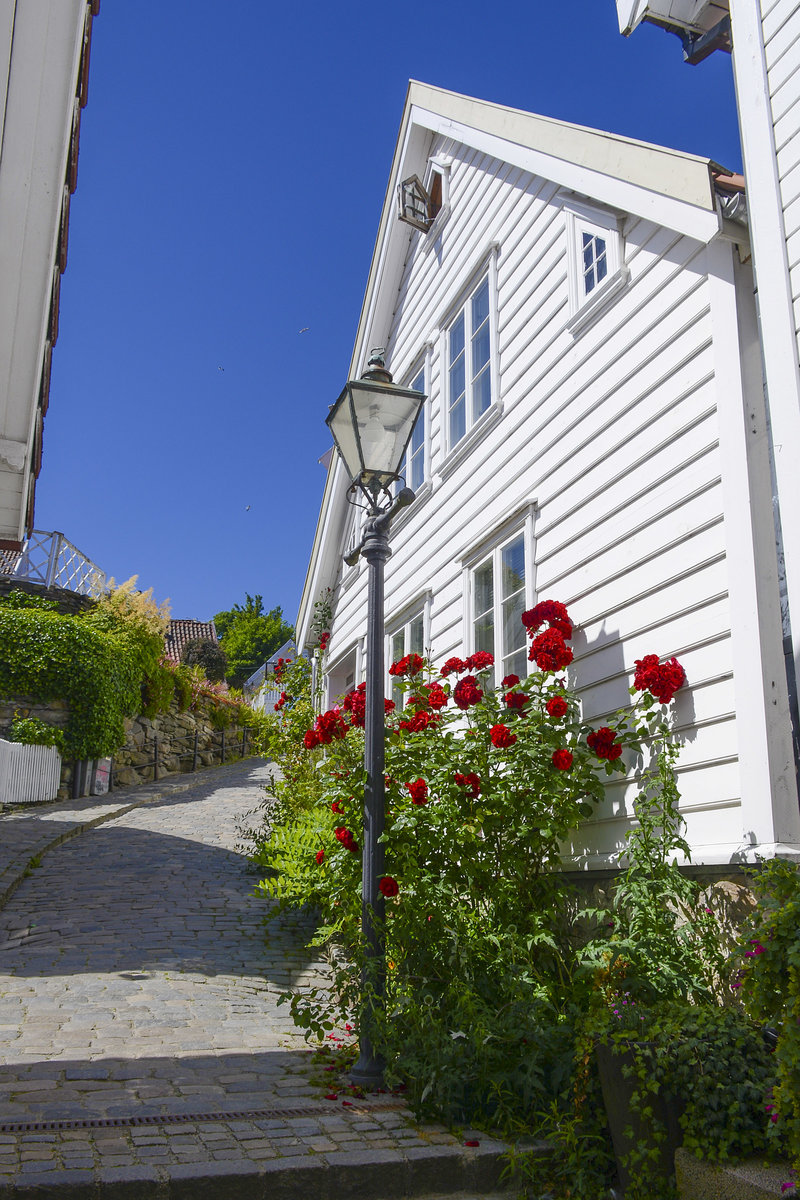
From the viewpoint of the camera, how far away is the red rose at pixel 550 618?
5.32 metres

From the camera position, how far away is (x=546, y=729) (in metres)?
5.09

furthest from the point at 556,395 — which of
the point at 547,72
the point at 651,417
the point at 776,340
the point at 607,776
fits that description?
the point at 547,72

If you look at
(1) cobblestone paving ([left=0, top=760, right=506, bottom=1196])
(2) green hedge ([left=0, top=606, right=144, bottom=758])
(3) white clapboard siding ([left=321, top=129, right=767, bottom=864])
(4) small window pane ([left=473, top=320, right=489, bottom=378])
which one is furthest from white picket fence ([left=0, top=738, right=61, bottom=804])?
(4) small window pane ([left=473, top=320, right=489, bottom=378])

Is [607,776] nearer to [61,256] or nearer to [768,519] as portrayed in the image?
[768,519]

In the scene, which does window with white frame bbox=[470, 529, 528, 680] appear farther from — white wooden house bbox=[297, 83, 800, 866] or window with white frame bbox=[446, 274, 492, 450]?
window with white frame bbox=[446, 274, 492, 450]

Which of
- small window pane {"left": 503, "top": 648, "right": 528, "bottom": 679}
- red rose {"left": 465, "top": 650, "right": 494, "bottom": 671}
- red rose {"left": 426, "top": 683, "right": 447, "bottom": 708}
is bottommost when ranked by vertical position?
red rose {"left": 426, "top": 683, "right": 447, "bottom": 708}

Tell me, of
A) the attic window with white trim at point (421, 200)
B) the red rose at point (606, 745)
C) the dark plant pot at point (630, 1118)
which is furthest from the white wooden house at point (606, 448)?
the dark plant pot at point (630, 1118)

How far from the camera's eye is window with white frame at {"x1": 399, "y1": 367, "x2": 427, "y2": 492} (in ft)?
31.3

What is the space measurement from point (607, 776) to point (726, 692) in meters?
1.14

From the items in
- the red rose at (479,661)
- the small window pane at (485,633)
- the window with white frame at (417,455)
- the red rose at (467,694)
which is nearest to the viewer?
the red rose at (467,694)

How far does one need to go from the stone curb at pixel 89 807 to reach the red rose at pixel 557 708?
5871mm

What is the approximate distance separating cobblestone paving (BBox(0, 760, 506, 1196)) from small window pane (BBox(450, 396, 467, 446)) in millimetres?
4664

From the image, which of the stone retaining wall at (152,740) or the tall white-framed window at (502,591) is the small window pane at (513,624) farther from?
the stone retaining wall at (152,740)

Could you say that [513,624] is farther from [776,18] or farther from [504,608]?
[776,18]
